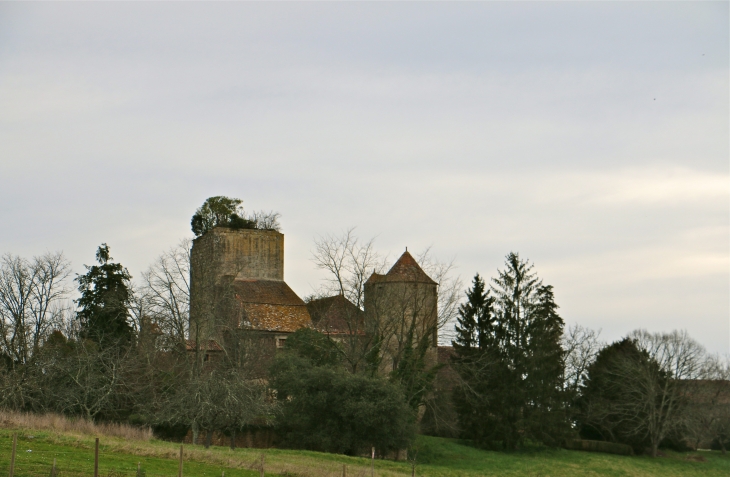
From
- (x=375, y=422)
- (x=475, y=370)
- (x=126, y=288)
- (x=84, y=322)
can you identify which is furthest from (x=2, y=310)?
(x=475, y=370)

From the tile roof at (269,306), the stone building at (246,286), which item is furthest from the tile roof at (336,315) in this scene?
the stone building at (246,286)

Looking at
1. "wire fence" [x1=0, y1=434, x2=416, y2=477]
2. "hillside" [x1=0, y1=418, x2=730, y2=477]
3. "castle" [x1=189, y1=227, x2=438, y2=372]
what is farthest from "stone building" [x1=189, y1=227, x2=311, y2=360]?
"wire fence" [x1=0, y1=434, x2=416, y2=477]

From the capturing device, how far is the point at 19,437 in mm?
24172

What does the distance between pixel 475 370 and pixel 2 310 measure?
904 inches

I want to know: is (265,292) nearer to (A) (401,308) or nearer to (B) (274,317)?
(B) (274,317)

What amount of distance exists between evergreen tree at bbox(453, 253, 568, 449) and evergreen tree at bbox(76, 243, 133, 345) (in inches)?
653

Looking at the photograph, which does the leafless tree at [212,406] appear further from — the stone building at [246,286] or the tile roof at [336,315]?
the tile roof at [336,315]

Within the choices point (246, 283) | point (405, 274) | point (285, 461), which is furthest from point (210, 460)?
point (246, 283)

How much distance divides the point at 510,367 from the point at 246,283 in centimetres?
1763

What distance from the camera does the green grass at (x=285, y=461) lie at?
21141 millimetres

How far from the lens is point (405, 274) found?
50.2m

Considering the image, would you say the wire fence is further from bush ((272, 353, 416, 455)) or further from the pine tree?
the pine tree

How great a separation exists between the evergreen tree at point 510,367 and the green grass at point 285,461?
1.34 m

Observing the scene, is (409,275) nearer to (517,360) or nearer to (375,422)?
(517,360)
